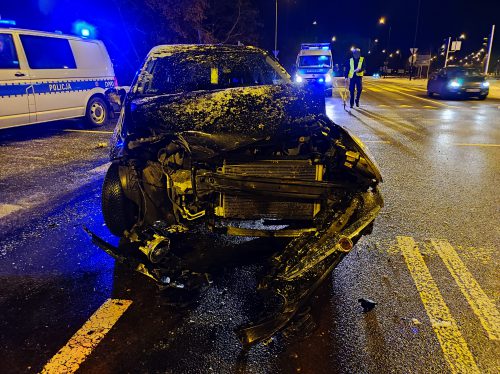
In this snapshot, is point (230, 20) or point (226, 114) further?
point (230, 20)

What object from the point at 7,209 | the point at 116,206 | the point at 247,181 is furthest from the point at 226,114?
the point at 7,209

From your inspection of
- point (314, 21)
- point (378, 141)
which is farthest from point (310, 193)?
point (314, 21)

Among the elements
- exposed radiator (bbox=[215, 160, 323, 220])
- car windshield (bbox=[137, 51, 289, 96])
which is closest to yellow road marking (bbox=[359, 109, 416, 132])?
car windshield (bbox=[137, 51, 289, 96])

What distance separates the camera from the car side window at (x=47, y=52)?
8180 mm

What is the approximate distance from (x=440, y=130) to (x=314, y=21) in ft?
167

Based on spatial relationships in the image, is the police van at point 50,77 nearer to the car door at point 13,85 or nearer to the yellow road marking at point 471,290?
the car door at point 13,85

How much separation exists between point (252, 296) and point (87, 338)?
1.15 meters

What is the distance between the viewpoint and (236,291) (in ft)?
10.1

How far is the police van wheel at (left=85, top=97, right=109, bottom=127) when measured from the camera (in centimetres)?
1018

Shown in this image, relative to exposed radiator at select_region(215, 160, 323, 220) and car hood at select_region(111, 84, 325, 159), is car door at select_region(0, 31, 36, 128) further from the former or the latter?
exposed radiator at select_region(215, 160, 323, 220)

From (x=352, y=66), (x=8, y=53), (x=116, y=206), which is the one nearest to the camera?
(x=116, y=206)

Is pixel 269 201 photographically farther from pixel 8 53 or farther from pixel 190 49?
pixel 8 53

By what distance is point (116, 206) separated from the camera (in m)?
3.59

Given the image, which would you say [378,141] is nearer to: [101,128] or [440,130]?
[440,130]
